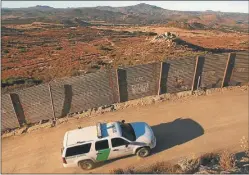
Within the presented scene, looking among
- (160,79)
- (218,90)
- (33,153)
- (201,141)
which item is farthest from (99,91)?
(218,90)

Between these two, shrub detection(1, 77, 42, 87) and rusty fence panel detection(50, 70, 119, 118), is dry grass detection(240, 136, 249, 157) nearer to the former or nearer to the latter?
rusty fence panel detection(50, 70, 119, 118)

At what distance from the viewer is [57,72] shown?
28.3 m

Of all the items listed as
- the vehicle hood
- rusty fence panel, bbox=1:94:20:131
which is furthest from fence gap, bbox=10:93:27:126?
the vehicle hood

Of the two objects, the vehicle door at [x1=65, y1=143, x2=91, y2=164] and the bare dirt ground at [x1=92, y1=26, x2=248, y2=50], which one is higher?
the bare dirt ground at [x1=92, y1=26, x2=248, y2=50]

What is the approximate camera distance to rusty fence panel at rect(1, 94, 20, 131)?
1603cm

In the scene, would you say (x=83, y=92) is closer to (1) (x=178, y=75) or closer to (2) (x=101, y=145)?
(2) (x=101, y=145)

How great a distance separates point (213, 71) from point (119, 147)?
30.5 ft

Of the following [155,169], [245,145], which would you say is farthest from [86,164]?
[245,145]

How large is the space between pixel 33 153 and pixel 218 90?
1195cm

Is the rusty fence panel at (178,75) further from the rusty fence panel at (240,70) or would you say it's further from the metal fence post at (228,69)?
the rusty fence panel at (240,70)

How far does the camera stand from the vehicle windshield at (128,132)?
42.2ft

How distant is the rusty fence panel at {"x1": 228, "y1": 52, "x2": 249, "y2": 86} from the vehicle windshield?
934 centimetres

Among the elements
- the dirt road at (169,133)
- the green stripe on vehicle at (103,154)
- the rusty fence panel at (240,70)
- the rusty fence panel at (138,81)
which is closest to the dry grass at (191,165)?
the dirt road at (169,133)

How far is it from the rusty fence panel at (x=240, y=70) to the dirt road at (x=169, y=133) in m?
0.74
